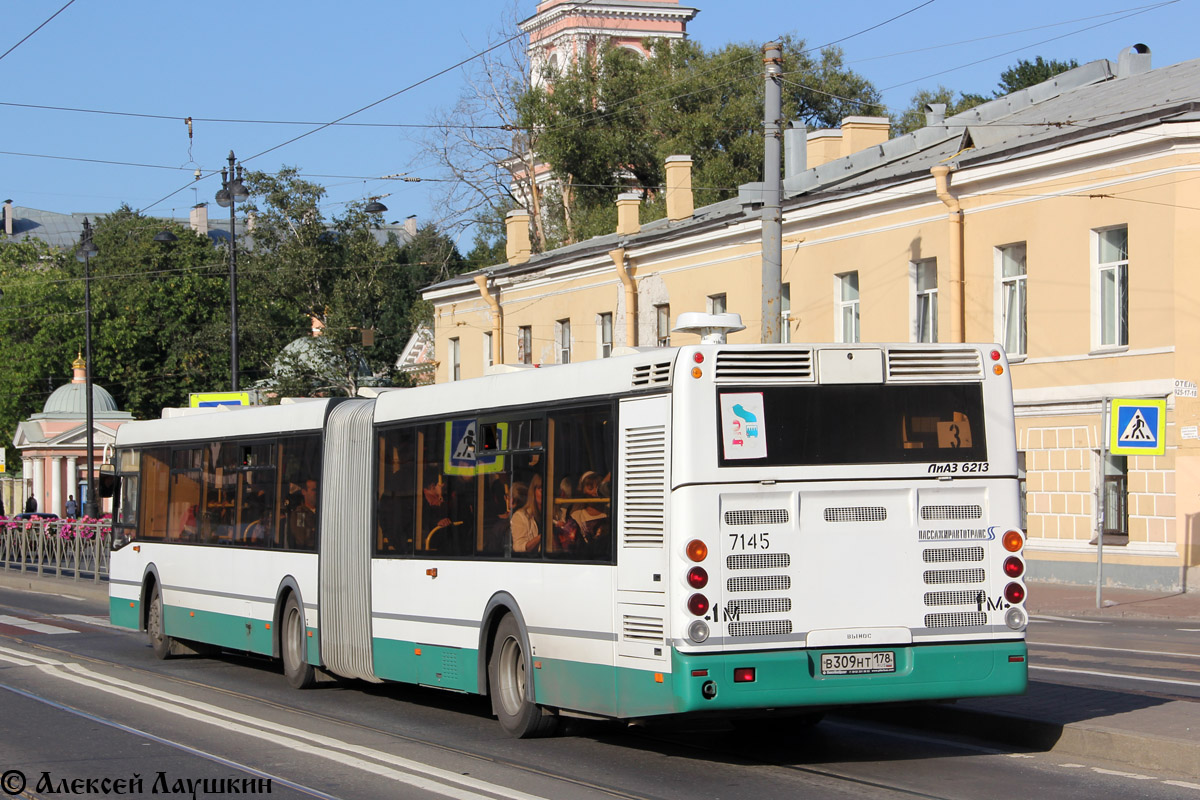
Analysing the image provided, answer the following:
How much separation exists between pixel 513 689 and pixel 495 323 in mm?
35763

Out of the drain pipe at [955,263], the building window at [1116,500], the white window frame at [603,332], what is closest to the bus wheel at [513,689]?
the building window at [1116,500]

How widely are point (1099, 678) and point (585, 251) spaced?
29685 mm

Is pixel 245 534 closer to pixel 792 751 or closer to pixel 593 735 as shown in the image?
pixel 593 735

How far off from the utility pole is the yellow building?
1.06 m

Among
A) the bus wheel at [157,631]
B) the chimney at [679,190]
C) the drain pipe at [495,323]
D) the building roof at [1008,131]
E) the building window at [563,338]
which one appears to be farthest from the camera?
the drain pipe at [495,323]

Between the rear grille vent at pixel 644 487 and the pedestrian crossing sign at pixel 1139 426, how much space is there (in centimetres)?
1417

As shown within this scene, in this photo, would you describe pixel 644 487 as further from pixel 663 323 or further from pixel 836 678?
pixel 663 323

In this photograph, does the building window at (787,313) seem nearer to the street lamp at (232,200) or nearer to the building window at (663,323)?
the building window at (663,323)

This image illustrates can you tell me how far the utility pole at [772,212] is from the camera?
756 inches

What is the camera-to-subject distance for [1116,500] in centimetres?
2633

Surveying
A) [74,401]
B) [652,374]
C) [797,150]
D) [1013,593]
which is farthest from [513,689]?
[74,401]

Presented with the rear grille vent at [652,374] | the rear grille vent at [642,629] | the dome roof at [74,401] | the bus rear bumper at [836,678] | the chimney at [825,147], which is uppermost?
the chimney at [825,147]

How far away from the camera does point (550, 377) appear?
1070 cm

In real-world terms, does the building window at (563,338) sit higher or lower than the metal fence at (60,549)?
higher
